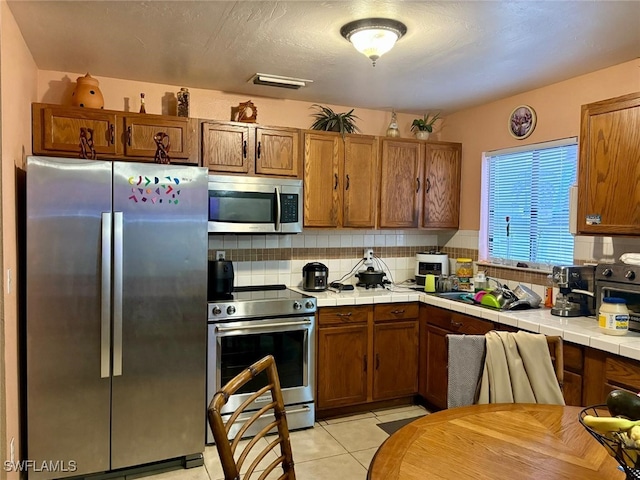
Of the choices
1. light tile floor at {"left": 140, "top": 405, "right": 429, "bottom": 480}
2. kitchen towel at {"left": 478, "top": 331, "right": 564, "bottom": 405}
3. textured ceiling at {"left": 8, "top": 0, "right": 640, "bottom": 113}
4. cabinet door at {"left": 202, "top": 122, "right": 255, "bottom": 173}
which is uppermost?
textured ceiling at {"left": 8, "top": 0, "right": 640, "bottom": 113}

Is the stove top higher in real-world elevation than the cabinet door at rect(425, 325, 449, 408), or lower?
higher

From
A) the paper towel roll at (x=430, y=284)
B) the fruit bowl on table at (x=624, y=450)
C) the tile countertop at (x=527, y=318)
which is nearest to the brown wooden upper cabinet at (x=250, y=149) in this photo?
the tile countertop at (x=527, y=318)

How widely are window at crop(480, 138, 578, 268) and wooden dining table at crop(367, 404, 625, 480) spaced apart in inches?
80.2

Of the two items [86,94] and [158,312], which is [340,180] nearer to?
[158,312]

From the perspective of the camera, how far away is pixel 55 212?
2.50m

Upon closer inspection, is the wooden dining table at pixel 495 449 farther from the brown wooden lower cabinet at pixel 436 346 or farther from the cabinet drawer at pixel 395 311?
the cabinet drawer at pixel 395 311

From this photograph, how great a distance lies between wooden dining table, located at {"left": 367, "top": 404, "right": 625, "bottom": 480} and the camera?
1.27 metres

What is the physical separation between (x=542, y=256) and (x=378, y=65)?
6.15 ft

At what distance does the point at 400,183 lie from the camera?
396cm

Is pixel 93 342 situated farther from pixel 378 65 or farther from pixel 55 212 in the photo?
pixel 378 65

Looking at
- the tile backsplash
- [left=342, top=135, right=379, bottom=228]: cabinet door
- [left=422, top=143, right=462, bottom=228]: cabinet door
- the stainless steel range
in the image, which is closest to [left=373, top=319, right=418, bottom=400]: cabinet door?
the stainless steel range

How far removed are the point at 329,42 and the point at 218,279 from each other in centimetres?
165

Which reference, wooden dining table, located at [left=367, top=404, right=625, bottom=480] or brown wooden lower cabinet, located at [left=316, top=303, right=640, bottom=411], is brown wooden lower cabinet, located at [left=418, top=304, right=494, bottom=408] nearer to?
brown wooden lower cabinet, located at [left=316, top=303, right=640, bottom=411]

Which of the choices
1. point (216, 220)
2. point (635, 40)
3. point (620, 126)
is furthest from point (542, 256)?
point (216, 220)
